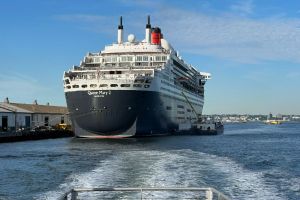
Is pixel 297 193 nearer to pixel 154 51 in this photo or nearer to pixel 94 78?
pixel 94 78

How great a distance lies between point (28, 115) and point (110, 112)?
35.1 m

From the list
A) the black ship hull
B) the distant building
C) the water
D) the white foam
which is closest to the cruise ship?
the black ship hull

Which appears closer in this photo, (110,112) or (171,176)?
(171,176)

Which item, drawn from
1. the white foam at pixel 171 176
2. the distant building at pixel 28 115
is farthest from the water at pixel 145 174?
the distant building at pixel 28 115

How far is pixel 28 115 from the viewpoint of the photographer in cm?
9288

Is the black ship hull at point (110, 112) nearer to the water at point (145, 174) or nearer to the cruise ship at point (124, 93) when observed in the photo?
the cruise ship at point (124, 93)

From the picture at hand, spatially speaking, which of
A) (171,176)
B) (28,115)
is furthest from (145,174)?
(28,115)

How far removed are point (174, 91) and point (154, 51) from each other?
332 inches

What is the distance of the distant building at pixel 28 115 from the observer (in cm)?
8319

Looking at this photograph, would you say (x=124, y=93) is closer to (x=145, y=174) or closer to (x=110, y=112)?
(x=110, y=112)

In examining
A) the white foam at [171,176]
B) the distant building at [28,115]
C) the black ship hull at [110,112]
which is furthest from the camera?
the distant building at [28,115]

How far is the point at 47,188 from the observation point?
24.3 m

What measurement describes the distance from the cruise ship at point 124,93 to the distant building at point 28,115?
670 inches

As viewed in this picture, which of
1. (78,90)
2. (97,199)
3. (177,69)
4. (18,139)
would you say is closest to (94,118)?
(78,90)
